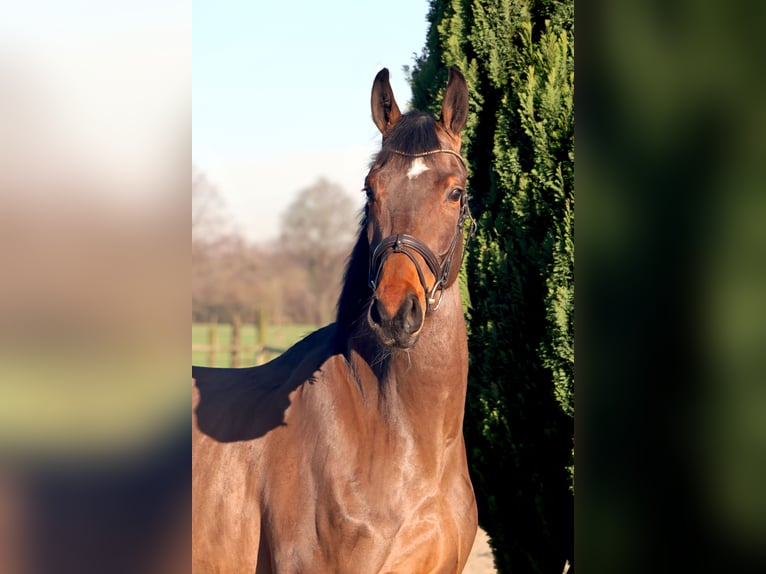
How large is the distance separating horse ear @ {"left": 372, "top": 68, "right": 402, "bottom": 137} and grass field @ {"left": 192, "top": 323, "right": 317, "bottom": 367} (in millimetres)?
4800

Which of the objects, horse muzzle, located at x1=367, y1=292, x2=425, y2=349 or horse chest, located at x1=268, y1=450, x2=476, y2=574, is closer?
horse muzzle, located at x1=367, y1=292, x2=425, y2=349

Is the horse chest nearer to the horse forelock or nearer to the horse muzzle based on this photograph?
the horse muzzle

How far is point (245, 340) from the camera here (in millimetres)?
26609

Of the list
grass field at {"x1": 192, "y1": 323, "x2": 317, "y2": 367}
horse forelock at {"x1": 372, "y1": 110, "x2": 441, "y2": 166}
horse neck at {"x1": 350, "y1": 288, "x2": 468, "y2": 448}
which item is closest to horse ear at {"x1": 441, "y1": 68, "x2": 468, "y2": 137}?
horse forelock at {"x1": 372, "y1": 110, "x2": 441, "y2": 166}

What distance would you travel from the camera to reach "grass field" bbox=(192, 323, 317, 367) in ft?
60.7

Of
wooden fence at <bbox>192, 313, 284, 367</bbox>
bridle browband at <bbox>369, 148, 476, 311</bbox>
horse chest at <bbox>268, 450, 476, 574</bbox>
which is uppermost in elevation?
bridle browband at <bbox>369, 148, 476, 311</bbox>

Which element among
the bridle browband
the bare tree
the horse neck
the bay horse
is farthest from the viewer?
the bare tree

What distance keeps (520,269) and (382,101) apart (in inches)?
52.1

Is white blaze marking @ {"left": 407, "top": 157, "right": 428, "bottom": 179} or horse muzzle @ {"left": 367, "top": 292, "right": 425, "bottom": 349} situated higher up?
white blaze marking @ {"left": 407, "top": 157, "right": 428, "bottom": 179}
